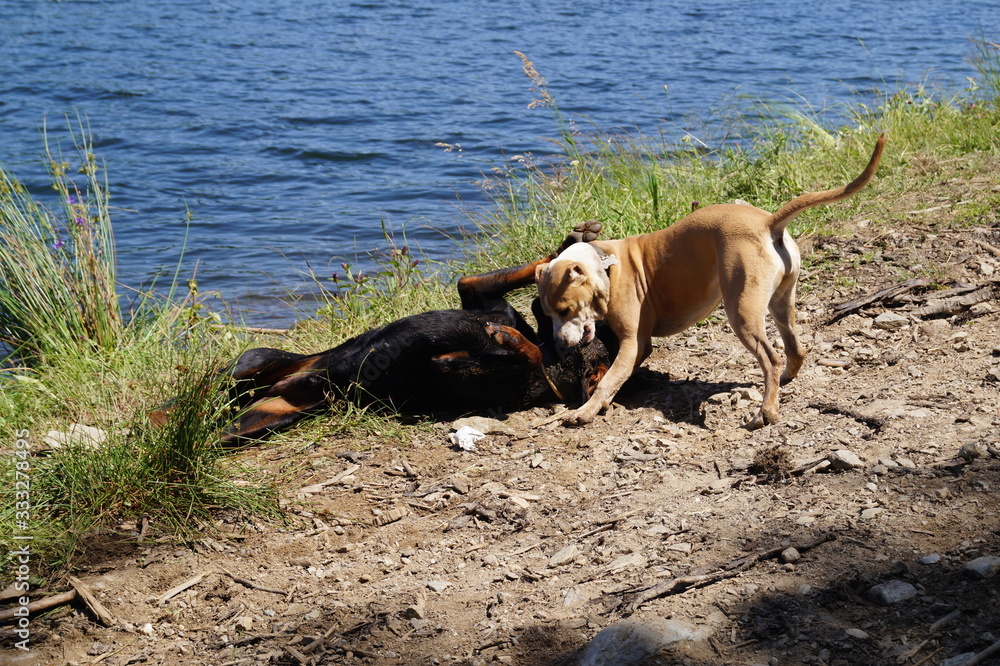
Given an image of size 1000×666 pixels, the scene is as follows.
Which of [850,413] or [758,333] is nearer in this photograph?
[850,413]

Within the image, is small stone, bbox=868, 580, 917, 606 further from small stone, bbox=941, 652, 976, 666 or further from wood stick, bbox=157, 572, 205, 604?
wood stick, bbox=157, 572, 205, 604

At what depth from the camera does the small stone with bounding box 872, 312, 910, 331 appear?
512 cm

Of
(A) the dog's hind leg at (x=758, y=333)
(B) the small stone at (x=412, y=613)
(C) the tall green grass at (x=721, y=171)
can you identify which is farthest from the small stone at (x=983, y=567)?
(C) the tall green grass at (x=721, y=171)

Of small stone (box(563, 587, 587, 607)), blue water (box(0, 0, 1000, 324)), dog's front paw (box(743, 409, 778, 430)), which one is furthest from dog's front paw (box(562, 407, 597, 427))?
blue water (box(0, 0, 1000, 324))

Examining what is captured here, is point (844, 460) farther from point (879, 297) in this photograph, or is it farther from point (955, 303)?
point (879, 297)

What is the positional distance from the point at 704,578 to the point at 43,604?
235 cm

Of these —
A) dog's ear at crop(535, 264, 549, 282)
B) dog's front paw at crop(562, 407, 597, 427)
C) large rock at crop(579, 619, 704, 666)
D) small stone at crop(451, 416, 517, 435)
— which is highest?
dog's ear at crop(535, 264, 549, 282)

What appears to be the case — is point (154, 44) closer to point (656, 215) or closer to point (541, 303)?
point (656, 215)

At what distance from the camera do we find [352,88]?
16062 millimetres

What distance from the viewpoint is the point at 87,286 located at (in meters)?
5.90

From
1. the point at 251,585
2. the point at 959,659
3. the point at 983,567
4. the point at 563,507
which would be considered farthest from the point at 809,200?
the point at 251,585

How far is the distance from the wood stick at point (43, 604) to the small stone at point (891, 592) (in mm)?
2780

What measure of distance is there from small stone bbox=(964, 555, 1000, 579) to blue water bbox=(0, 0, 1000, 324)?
6024mm

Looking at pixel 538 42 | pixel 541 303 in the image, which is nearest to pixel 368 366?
pixel 541 303
